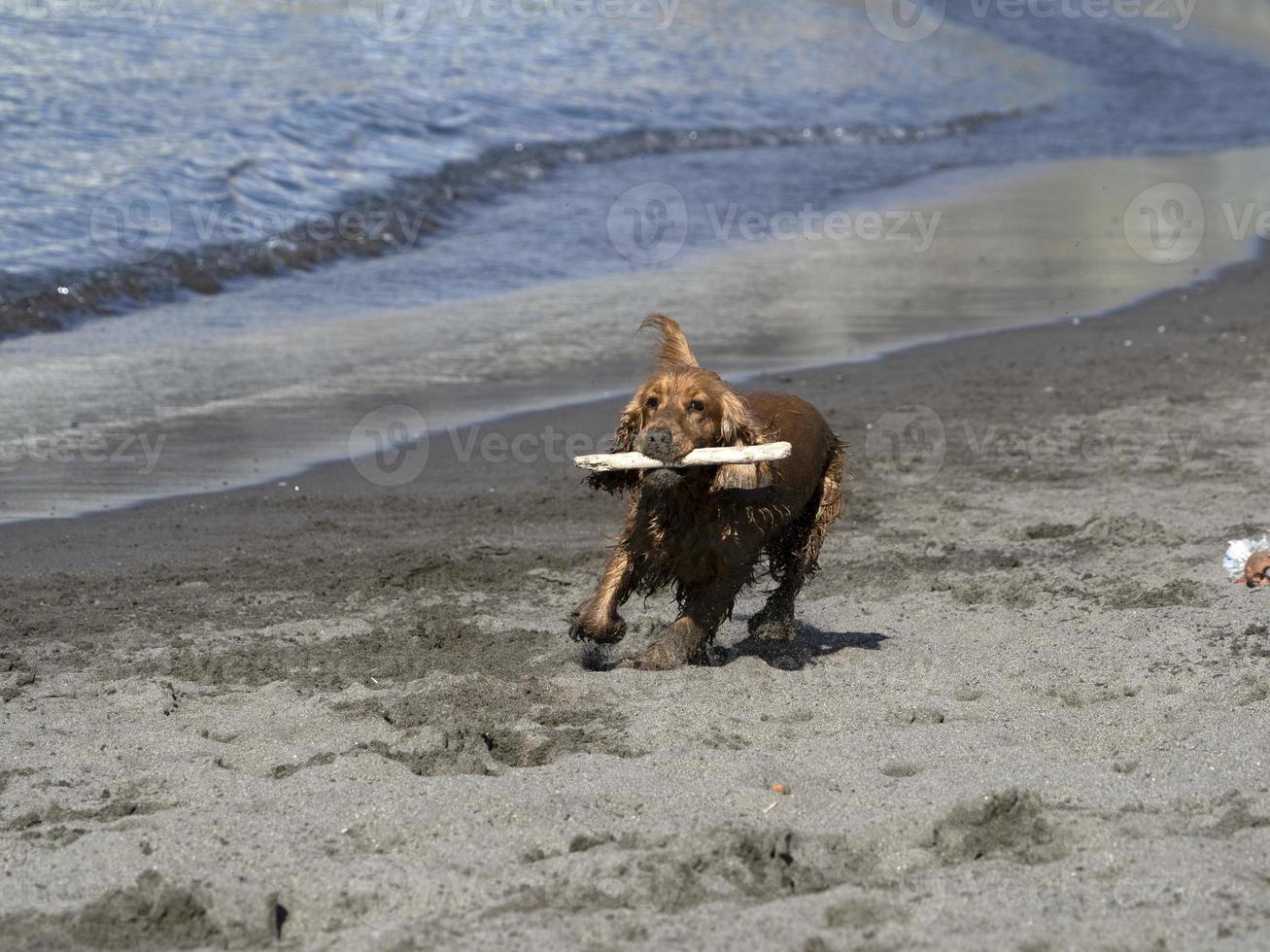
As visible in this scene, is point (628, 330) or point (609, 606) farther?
point (628, 330)

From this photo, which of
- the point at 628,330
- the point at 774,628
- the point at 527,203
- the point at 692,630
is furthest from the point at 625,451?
the point at 527,203

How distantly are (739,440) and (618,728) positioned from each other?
109cm

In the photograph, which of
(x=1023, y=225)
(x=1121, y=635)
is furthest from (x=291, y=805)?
(x=1023, y=225)

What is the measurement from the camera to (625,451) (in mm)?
5523

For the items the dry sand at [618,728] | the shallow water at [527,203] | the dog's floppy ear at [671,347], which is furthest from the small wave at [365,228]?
the dog's floppy ear at [671,347]

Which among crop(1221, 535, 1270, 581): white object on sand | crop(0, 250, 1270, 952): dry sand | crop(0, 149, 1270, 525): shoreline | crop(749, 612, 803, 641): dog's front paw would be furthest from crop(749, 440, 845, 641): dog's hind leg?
crop(0, 149, 1270, 525): shoreline

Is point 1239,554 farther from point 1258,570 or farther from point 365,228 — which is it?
point 365,228

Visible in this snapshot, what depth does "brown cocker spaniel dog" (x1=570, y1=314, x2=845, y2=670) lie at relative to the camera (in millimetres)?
5281

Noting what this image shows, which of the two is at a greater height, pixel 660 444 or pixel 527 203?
pixel 527 203

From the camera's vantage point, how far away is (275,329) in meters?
11.6

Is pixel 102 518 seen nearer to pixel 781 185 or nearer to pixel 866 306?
pixel 866 306

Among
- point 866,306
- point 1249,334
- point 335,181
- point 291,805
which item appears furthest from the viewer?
point 335,181

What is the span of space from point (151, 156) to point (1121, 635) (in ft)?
44.0

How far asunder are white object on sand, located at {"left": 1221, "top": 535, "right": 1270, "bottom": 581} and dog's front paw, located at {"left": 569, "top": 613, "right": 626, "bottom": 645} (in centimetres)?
244
